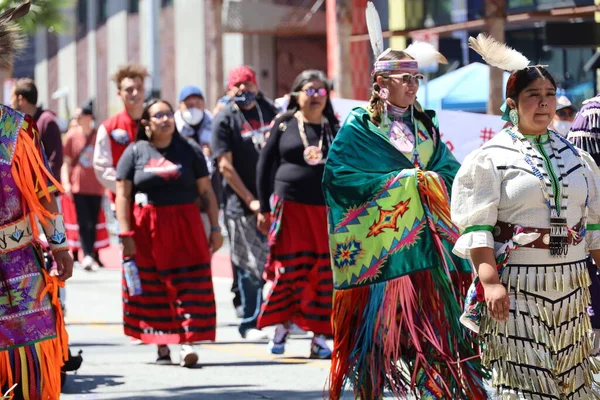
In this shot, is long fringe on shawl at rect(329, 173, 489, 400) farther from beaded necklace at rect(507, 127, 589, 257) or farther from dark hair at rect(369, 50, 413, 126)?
beaded necklace at rect(507, 127, 589, 257)

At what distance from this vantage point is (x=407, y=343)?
22.9 ft

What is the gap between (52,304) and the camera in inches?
249

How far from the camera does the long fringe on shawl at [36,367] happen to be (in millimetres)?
6113

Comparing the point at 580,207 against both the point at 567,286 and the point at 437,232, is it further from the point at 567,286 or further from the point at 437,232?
the point at 437,232

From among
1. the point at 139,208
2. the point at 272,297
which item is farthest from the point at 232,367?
the point at 139,208

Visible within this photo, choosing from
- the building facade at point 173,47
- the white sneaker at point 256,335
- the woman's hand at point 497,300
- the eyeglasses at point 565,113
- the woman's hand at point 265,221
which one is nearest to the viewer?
the woman's hand at point 497,300

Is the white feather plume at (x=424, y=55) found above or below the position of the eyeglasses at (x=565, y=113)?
above

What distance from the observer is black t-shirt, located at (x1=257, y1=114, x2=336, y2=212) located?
31.4 feet

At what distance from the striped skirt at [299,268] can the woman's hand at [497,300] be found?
13.4 ft

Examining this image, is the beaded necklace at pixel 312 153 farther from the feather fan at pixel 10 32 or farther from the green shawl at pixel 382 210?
the feather fan at pixel 10 32

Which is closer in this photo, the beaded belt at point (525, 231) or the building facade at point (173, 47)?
the beaded belt at point (525, 231)

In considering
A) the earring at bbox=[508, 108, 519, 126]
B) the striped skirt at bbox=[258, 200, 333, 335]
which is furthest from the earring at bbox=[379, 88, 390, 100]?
the striped skirt at bbox=[258, 200, 333, 335]

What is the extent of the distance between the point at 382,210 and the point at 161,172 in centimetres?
257

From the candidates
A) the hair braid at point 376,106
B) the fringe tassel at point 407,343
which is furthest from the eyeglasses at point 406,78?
the fringe tassel at point 407,343
